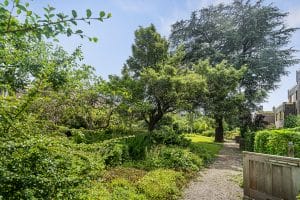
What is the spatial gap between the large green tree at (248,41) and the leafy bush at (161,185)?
672 inches

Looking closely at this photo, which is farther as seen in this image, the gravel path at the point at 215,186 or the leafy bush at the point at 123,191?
the gravel path at the point at 215,186

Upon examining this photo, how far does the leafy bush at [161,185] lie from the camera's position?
302 inches

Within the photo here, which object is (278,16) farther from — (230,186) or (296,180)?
(296,180)

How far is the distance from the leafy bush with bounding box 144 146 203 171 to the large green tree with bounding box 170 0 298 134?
1389 cm

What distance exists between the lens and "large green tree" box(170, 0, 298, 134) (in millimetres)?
25859

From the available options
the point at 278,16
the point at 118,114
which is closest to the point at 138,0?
the point at 118,114

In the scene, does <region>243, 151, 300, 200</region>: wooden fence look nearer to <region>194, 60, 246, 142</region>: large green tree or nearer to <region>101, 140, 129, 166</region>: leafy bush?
<region>101, 140, 129, 166</region>: leafy bush

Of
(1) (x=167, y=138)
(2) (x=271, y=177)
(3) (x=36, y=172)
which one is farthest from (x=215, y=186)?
(3) (x=36, y=172)

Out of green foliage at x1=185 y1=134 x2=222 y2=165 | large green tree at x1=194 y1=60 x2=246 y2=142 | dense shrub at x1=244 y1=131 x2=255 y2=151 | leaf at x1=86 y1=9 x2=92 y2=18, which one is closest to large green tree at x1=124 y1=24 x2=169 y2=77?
large green tree at x1=194 y1=60 x2=246 y2=142

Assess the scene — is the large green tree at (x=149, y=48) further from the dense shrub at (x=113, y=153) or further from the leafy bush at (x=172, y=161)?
the dense shrub at (x=113, y=153)

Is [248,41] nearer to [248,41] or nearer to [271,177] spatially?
[248,41]

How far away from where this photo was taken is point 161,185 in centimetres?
822

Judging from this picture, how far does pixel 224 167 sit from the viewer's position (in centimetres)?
1370

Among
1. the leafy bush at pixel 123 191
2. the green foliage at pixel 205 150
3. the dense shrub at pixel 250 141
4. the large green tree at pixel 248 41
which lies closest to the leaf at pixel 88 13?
the leafy bush at pixel 123 191
